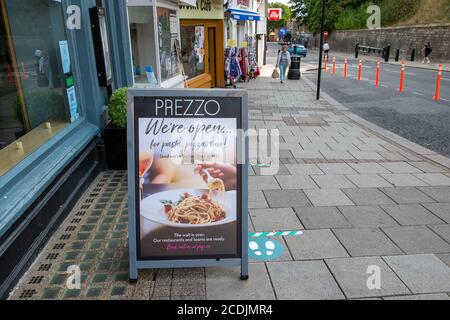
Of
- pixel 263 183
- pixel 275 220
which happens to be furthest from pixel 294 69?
pixel 275 220

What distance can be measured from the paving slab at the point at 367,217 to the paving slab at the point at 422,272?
632 millimetres

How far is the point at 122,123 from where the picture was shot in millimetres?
5453

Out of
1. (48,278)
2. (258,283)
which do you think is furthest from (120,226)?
(258,283)

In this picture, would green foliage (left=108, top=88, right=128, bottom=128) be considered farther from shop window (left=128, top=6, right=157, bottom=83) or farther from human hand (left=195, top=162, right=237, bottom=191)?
human hand (left=195, top=162, right=237, bottom=191)

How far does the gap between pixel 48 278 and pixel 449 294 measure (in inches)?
126

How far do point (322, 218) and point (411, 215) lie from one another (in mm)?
1012

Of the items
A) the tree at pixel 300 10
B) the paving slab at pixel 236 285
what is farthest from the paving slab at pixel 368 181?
the tree at pixel 300 10

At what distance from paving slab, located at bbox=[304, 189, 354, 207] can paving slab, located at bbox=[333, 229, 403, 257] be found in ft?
2.23

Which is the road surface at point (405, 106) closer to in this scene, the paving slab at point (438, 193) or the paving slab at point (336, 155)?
the paving slab at point (336, 155)

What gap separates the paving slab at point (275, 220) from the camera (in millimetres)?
4039

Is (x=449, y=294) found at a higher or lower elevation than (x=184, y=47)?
lower

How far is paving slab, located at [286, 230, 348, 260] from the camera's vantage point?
11.5ft
